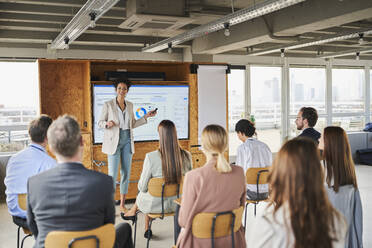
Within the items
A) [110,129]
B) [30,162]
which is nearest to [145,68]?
[110,129]

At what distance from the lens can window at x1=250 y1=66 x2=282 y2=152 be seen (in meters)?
10.5

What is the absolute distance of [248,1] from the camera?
6.04 meters

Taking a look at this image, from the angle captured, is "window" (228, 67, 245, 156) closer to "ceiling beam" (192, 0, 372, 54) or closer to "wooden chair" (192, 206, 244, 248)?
"ceiling beam" (192, 0, 372, 54)

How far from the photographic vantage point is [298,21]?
6004 millimetres

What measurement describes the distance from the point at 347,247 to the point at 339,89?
9.49 m

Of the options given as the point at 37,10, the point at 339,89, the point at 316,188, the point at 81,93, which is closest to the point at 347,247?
the point at 316,188

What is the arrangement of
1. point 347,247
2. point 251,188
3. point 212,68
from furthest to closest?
point 212,68 < point 251,188 < point 347,247

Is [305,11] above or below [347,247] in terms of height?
above

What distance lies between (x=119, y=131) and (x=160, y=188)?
5.85ft

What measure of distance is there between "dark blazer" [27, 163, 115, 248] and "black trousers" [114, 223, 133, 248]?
420 millimetres

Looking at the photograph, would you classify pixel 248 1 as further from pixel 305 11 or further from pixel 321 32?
pixel 321 32

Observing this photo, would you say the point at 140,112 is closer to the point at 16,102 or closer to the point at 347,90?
the point at 16,102

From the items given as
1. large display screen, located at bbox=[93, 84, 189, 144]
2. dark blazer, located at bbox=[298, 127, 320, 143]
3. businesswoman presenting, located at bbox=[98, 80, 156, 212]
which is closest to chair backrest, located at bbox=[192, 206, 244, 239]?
dark blazer, located at bbox=[298, 127, 320, 143]

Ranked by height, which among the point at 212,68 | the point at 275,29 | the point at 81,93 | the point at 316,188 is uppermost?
the point at 275,29
